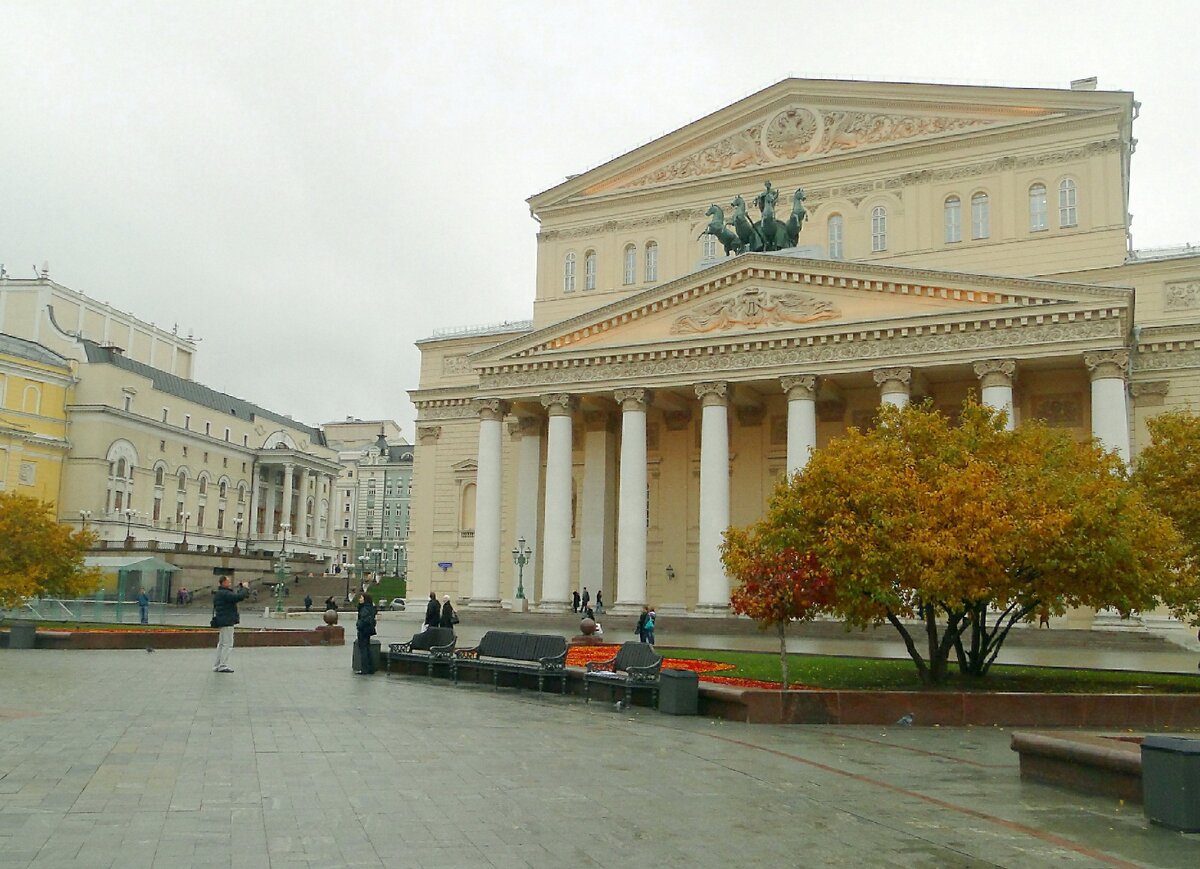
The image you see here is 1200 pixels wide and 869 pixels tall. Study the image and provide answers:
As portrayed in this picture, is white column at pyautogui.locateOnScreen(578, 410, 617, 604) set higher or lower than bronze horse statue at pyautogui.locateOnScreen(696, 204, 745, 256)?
lower

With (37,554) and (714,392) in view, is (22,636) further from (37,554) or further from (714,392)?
(714,392)

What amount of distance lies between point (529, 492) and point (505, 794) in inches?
1464

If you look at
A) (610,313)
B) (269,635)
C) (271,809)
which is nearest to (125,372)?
(610,313)

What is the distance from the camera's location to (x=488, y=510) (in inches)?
1769

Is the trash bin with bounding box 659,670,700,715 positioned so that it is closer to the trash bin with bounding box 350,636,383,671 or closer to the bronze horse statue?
the trash bin with bounding box 350,636,383,671

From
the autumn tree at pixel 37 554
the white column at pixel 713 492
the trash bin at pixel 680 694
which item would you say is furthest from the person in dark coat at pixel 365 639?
the white column at pixel 713 492

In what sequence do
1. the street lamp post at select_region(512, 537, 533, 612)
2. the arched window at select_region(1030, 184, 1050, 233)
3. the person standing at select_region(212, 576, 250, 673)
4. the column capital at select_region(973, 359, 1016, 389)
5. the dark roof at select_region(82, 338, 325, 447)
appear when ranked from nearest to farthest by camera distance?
1. the person standing at select_region(212, 576, 250, 673)
2. the column capital at select_region(973, 359, 1016, 389)
3. the arched window at select_region(1030, 184, 1050, 233)
4. the street lamp post at select_region(512, 537, 533, 612)
5. the dark roof at select_region(82, 338, 325, 447)

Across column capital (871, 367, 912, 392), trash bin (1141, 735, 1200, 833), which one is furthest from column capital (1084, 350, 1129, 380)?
trash bin (1141, 735, 1200, 833)

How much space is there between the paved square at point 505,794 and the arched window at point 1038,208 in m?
33.6

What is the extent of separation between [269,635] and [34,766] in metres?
19.8

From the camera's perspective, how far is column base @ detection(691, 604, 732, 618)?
3912cm

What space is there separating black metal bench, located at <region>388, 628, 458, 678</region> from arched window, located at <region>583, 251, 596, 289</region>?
33371mm

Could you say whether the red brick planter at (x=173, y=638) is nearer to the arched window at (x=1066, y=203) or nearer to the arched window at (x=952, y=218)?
the arched window at (x=952, y=218)

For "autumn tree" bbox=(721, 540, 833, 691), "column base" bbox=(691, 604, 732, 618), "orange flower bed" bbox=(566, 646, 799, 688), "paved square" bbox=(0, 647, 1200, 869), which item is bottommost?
"paved square" bbox=(0, 647, 1200, 869)
